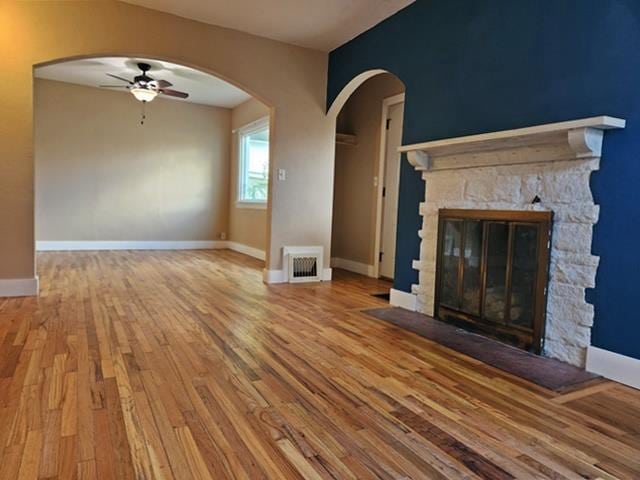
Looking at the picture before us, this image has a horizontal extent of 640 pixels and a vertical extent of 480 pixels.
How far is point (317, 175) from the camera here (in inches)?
189

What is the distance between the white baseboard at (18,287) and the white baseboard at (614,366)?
4.15 m

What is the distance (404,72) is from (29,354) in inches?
132

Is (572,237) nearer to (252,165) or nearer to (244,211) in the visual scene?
(244,211)

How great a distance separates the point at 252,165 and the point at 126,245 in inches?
98.9

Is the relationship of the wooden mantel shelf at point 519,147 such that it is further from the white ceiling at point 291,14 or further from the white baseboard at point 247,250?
the white baseboard at point 247,250

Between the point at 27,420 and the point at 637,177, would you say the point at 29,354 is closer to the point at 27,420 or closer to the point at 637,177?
the point at 27,420

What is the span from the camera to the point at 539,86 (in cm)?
256

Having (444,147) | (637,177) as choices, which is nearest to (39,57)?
(444,147)

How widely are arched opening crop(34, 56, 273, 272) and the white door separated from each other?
190 cm

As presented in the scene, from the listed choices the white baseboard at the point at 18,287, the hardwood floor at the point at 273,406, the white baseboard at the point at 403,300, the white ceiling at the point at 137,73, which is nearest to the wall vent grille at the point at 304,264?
the white baseboard at the point at 403,300

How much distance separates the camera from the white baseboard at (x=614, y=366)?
213 cm

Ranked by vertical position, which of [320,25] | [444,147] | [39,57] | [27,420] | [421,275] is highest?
[320,25]

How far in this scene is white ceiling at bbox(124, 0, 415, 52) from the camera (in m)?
3.58

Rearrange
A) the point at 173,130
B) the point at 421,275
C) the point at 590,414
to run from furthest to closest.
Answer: the point at 173,130, the point at 421,275, the point at 590,414
